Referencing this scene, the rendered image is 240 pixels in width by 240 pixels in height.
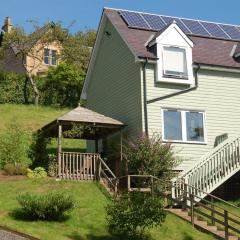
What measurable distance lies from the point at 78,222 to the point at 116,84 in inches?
498

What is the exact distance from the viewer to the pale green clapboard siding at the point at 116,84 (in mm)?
28250

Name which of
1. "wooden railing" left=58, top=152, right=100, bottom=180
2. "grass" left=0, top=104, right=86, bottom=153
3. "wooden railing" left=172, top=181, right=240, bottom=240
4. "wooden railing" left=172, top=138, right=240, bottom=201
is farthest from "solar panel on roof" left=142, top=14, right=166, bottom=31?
"wooden railing" left=172, top=181, right=240, bottom=240

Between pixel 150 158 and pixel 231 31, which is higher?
pixel 231 31

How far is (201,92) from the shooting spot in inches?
1129

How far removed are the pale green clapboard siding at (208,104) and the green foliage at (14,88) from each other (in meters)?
25.5

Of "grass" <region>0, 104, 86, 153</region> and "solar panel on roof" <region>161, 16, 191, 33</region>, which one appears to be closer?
"solar panel on roof" <region>161, 16, 191, 33</region>

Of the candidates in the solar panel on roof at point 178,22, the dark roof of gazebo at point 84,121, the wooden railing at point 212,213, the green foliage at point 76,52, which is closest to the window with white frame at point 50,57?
the green foliage at point 76,52

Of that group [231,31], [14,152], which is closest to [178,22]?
[231,31]

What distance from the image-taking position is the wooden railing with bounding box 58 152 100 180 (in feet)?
83.3

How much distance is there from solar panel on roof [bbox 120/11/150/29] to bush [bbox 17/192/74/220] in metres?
14.2

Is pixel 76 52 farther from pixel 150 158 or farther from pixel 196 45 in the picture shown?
pixel 150 158

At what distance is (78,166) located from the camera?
2655 cm

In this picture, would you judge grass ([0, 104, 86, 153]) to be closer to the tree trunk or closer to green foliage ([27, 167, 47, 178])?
the tree trunk

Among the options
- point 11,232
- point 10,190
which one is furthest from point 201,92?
point 11,232
